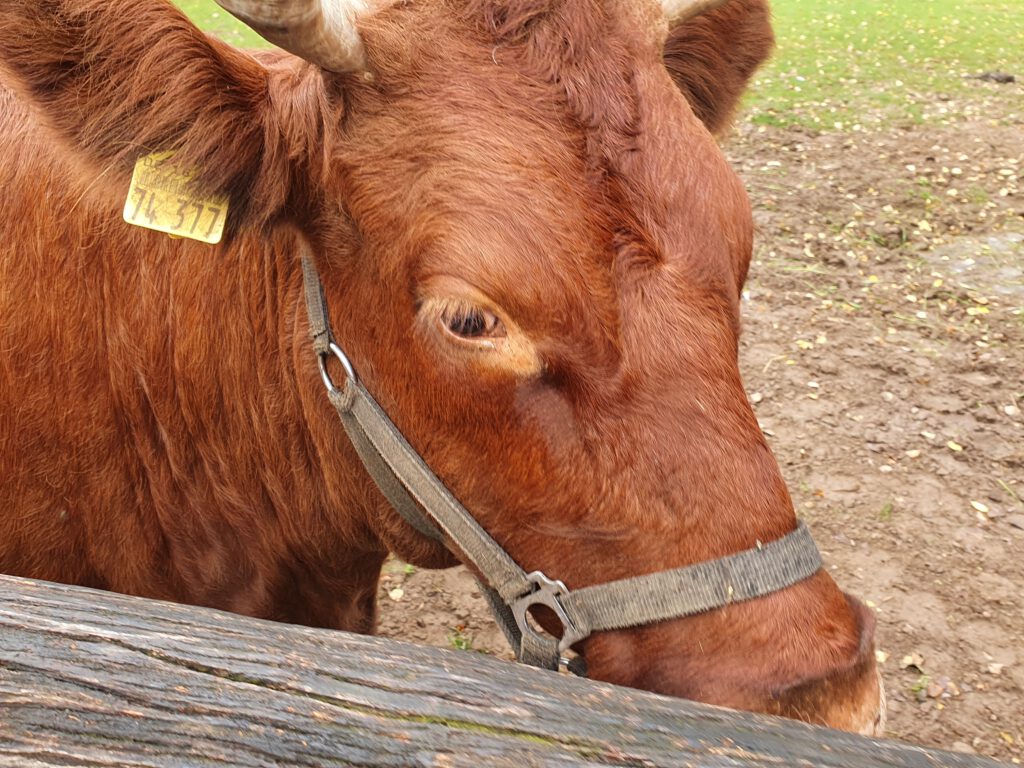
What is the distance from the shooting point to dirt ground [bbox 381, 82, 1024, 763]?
13.6 ft

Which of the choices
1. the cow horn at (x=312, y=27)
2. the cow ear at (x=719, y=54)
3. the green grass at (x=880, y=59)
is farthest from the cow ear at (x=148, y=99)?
the green grass at (x=880, y=59)

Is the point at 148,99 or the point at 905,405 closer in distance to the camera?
the point at 148,99

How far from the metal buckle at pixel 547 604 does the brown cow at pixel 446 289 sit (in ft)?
0.13

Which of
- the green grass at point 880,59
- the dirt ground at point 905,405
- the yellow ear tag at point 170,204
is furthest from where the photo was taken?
the green grass at point 880,59

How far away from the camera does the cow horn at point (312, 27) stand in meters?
1.64

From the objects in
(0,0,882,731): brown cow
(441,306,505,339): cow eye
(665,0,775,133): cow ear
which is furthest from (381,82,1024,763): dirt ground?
(441,306,505,339): cow eye

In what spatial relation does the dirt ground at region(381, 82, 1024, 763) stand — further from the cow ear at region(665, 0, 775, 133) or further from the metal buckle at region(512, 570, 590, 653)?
the metal buckle at region(512, 570, 590, 653)

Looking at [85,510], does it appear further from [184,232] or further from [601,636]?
[601,636]

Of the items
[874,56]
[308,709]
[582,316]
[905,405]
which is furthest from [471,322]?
[874,56]

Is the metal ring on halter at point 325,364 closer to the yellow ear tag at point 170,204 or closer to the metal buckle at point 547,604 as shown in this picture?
the yellow ear tag at point 170,204

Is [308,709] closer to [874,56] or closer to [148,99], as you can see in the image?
[148,99]

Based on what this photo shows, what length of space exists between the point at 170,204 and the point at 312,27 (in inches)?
24.1

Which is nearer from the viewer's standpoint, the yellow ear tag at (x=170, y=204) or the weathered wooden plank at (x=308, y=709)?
the weathered wooden plank at (x=308, y=709)

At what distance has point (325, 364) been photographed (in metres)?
2.19
